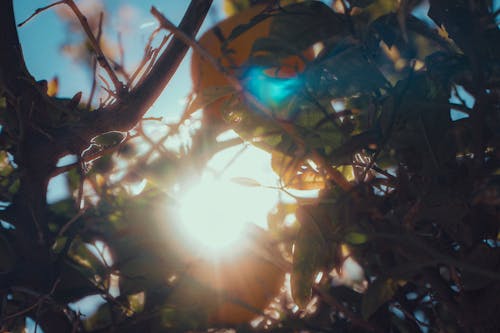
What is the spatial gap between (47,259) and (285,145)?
323mm

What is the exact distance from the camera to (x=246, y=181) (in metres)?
0.51

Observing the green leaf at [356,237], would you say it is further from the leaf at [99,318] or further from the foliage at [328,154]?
the leaf at [99,318]

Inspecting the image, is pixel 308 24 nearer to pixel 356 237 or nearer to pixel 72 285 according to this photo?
pixel 356 237

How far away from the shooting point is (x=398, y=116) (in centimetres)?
42

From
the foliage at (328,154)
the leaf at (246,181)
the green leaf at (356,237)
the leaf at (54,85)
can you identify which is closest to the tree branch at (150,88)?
the foliage at (328,154)

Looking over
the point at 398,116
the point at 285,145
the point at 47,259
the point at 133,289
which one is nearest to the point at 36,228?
the point at 47,259

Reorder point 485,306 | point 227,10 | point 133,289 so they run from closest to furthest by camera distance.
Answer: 1. point 485,306
2. point 133,289
3. point 227,10

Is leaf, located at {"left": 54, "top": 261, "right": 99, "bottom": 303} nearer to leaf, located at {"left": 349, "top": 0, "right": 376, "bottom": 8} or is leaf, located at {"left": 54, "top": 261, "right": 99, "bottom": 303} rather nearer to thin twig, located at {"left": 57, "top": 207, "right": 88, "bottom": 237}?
thin twig, located at {"left": 57, "top": 207, "right": 88, "bottom": 237}

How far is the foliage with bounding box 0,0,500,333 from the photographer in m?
0.40

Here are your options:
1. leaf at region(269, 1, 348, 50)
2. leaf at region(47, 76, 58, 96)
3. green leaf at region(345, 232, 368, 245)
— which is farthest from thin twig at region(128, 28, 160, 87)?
leaf at region(47, 76, 58, 96)

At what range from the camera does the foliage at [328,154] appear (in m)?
0.40

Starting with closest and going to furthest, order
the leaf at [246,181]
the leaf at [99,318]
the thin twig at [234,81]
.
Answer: the thin twig at [234,81] < the leaf at [246,181] < the leaf at [99,318]

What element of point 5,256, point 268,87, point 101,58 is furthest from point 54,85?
point 268,87

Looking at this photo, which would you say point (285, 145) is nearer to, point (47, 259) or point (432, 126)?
point (432, 126)
